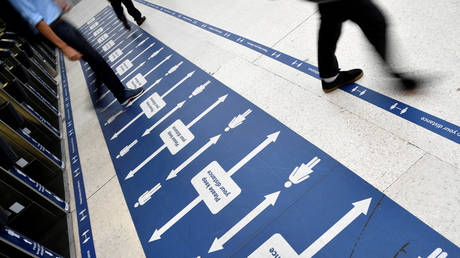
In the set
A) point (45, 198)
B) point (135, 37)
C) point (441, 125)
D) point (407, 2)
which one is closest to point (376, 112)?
point (441, 125)

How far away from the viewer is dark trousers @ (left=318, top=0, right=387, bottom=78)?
1.96 m

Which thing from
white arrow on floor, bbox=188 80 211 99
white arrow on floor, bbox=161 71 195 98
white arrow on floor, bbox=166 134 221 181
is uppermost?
white arrow on floor, bbox=161 71 195 98

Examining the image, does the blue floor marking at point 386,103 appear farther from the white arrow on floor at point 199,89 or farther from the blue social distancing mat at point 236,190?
→ the white arrow on floor at point 199,89

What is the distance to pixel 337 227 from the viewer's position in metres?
1.85

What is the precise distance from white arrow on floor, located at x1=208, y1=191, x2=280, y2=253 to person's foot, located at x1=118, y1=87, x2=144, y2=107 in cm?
275

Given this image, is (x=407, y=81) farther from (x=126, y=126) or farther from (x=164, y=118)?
(x=126, y=126)

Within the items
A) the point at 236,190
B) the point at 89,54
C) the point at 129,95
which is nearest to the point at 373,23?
the point at 236,190

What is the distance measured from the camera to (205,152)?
9.37 feet

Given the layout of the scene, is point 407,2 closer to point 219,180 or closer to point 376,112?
point 376,112

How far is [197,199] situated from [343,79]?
1.71 meters

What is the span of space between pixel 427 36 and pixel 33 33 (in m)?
4.13

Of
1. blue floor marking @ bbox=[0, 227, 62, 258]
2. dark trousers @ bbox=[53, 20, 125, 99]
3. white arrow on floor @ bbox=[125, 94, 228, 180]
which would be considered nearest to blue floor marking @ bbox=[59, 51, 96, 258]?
blue floor marking @ bbox=[0, 227, 62, 258]

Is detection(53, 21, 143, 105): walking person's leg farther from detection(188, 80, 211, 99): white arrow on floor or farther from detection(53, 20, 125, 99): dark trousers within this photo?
detection(188, 80, 211, 99): white arrow on floor

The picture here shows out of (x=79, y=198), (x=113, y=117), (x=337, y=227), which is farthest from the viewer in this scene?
(x=113, y=117)
